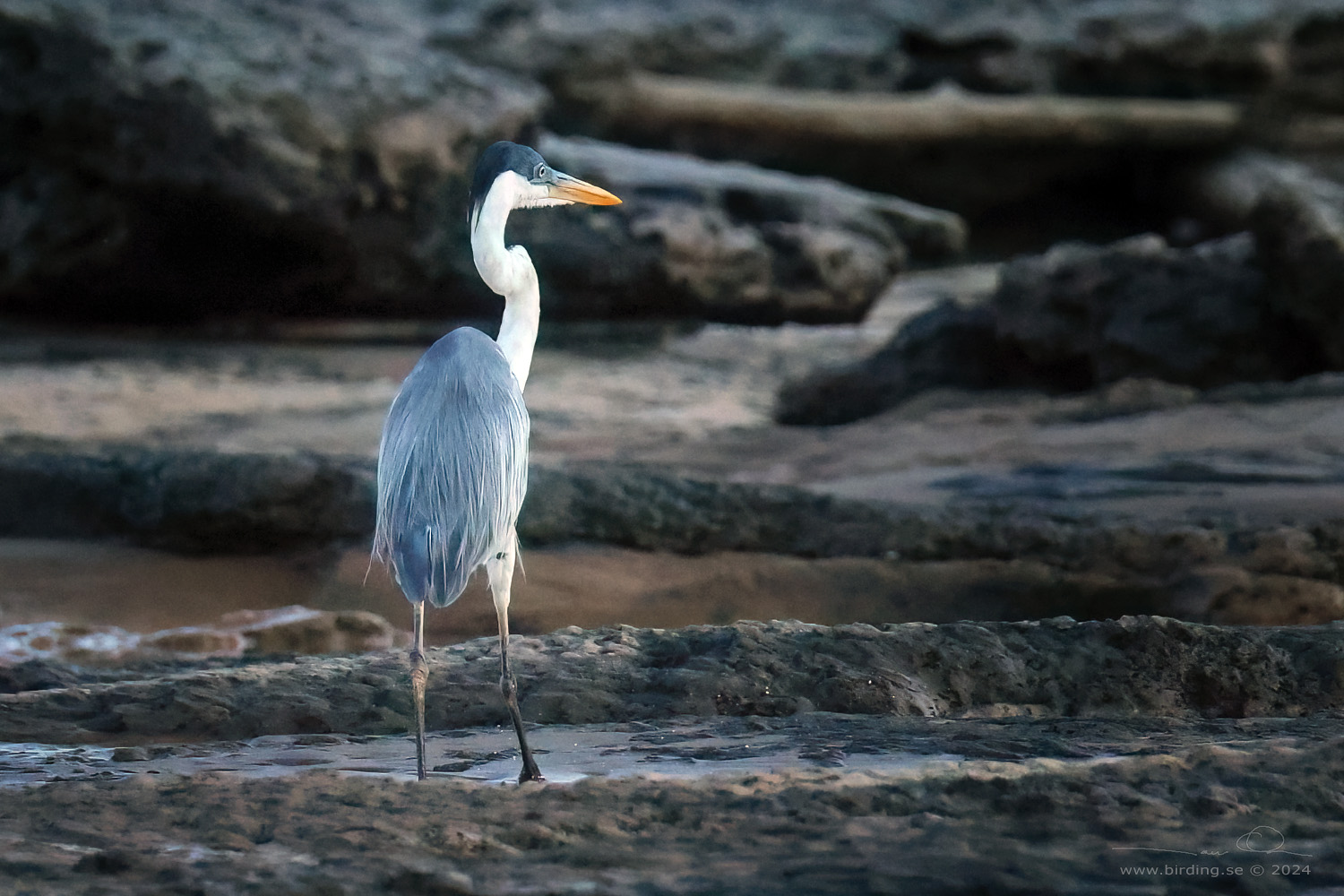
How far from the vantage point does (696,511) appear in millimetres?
3973

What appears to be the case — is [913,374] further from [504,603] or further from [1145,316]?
[504,603]

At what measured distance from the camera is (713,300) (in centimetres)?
852

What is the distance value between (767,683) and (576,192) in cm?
102

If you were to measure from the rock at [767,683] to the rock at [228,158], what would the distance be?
5.13 metres

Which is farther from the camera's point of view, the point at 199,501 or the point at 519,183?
the point at 199,501

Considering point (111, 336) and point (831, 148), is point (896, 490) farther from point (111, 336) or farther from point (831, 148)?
point (831, 148)

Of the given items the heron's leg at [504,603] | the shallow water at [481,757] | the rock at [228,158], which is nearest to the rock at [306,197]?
the rock at [228,158]

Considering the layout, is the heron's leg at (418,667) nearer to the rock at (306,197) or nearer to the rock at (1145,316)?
the rock at (1145,316)

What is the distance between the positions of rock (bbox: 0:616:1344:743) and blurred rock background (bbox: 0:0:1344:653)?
0.84 meters

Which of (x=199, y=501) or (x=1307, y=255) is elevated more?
(x=1307, y=255)

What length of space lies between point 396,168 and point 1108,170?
6545mm

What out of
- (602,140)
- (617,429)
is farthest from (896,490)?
(602,140)
